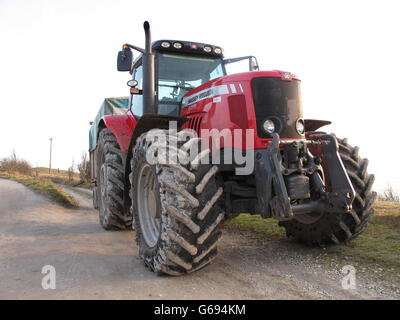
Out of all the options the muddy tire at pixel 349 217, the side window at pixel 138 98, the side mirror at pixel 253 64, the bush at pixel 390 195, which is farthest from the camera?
the bush at pixel 390 195

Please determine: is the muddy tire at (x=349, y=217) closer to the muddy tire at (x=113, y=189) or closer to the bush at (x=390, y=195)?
the muddy tire at (x=113, y=189)

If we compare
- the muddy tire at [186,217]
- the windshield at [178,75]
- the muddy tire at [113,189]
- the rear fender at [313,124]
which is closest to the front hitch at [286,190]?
the muddy tire at [186,217]

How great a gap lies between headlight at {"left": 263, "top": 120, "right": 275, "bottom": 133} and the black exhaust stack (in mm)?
1657

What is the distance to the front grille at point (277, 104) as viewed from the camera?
3.88 m

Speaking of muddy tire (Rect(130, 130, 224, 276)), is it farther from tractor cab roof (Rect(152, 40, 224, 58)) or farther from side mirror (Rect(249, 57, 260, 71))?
side mirror (Rect(249, 57, 260, 71))

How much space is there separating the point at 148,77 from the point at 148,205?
1676mm

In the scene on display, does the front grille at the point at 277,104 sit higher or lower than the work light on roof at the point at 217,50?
lower

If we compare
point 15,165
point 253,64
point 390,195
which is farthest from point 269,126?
point 15,165

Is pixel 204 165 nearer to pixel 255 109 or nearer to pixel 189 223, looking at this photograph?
pixel 189 223

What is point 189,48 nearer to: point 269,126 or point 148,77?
point 148,77

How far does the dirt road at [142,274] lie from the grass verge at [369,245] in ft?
1.03

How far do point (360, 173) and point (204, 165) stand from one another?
207cm
